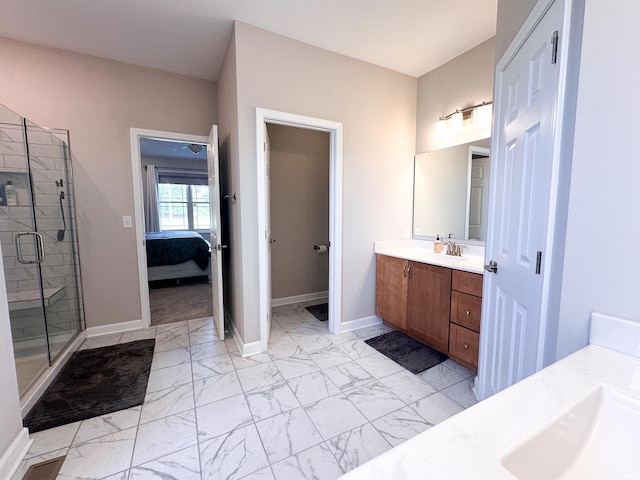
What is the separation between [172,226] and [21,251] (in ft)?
16.7

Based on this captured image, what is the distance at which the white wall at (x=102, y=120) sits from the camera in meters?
2.45

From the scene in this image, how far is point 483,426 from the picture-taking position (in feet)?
1.69

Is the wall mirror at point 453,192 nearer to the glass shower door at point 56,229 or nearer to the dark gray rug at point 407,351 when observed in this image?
the dark gray rug at point 407,351

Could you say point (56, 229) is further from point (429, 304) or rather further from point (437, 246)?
point (437, 246)

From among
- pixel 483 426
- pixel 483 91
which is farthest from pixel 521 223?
pixel 483 91

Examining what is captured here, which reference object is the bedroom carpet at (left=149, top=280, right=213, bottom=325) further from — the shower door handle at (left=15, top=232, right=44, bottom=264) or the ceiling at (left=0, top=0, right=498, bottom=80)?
the ceiling at (left=0, top=0, right=498, bottom=80)

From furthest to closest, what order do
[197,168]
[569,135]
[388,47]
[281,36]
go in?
[197,168] < [388,47] < [281,36] < [569,135]

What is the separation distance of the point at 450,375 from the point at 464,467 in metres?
1.97

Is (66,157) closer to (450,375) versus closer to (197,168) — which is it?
(450,375)

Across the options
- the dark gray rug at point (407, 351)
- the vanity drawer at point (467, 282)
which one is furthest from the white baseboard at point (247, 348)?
the vanity drawer at point (467, 282)

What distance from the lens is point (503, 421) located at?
1.74 ft

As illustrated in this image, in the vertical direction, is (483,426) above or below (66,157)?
below

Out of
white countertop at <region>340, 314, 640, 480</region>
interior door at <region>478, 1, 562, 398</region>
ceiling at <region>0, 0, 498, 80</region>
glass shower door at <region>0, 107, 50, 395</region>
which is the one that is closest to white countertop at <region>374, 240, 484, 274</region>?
interior door at <region>478, 1, 562, 398</region>

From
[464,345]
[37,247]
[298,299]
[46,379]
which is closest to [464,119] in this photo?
[464,345]
